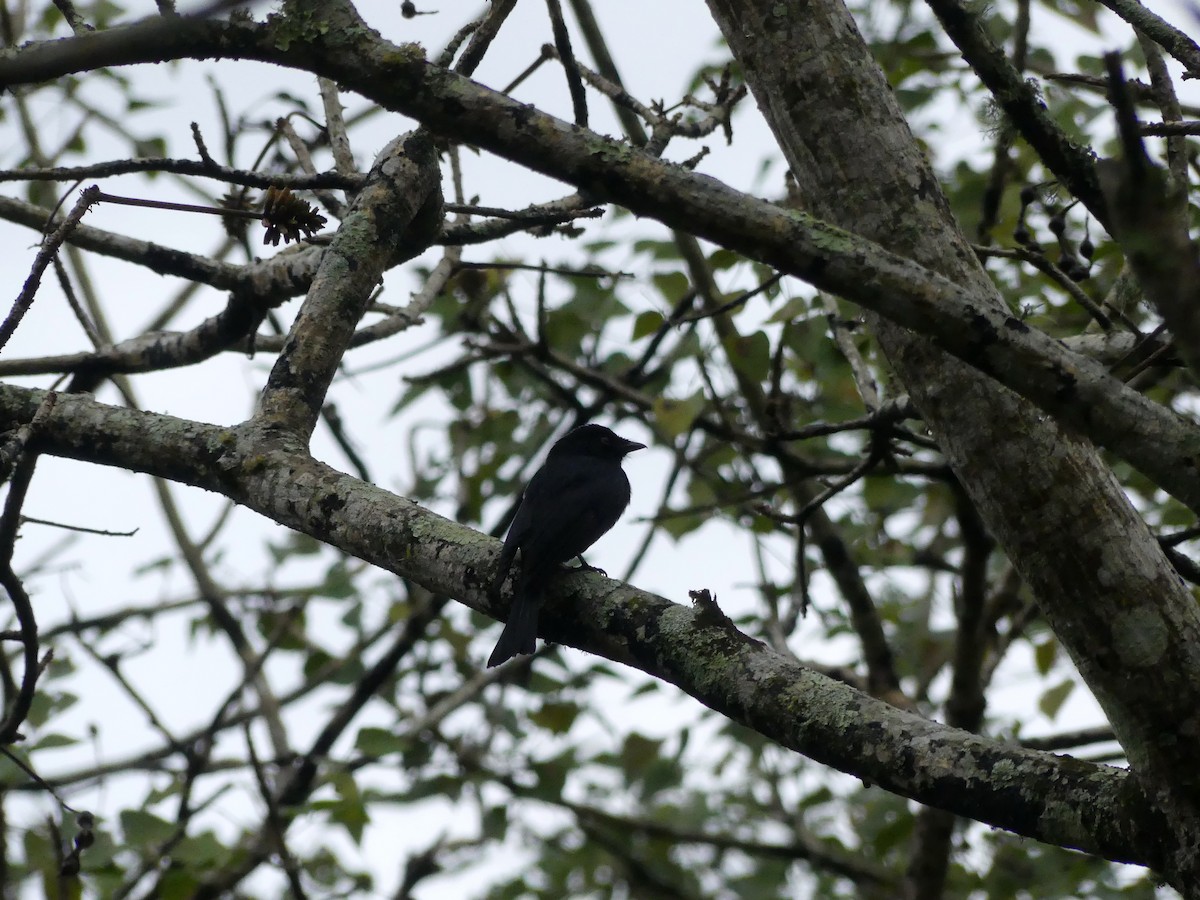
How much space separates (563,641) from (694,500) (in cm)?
285

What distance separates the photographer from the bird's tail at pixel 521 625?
2.52 m

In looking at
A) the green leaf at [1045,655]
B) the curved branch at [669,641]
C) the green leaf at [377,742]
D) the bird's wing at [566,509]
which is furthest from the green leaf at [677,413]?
the green leaf at [1045,655]

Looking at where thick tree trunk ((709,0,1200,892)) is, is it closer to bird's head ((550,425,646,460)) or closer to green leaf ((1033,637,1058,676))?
bird's head ((550,425,646,460))

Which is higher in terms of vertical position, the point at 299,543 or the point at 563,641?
the point at 299,543

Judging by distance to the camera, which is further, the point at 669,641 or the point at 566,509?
the point at 566,509

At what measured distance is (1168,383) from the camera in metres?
5.46

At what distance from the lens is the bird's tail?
252cm

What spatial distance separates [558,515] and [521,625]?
3.37 ft

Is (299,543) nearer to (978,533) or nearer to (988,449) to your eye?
(978,533)

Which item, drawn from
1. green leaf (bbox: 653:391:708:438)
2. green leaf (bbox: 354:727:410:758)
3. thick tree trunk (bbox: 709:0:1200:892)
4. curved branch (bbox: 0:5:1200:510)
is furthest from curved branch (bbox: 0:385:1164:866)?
green leaf (bbox: 354:727:410:758)

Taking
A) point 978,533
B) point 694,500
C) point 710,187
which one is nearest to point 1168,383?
point 978,533

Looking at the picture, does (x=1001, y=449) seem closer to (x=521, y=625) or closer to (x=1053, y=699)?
(x=521, y=625)

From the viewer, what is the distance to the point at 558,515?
361cm

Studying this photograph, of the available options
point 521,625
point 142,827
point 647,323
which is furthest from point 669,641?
point 647,323
